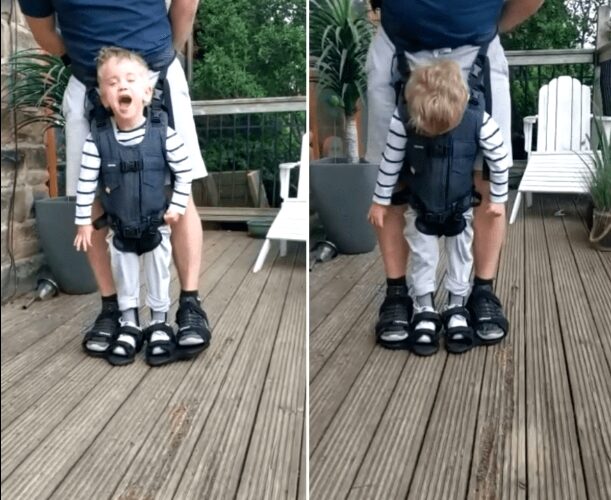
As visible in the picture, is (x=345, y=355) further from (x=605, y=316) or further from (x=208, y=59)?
(x=208, y=59)

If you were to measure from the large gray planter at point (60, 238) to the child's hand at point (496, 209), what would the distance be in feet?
2.05

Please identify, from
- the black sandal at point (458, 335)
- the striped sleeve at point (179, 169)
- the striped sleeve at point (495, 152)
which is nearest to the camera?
the striped sleeve at point (179, 169)

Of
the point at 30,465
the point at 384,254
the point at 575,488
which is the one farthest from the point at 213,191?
the point at 575,488

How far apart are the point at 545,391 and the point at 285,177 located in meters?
0.56

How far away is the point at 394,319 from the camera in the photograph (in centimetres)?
124

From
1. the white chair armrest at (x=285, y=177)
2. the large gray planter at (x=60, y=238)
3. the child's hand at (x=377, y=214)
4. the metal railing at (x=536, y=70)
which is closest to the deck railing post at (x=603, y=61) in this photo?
the metal railing at (x=536, y=70)

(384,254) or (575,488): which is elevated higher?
(384,254)

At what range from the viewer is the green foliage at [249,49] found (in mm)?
1041

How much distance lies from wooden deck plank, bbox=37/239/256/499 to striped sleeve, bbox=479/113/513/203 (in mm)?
394

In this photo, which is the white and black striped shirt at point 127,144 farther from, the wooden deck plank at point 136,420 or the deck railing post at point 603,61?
the deck railing post at point 603,61

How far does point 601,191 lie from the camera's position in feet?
3.70

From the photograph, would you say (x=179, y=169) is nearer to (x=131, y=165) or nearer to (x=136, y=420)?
(x=131, y=165)

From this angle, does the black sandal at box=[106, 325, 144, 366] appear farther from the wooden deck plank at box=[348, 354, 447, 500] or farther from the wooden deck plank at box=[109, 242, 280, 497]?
the wooden deck plank at box=[348, 354, 447, 500]

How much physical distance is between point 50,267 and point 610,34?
0.88 meters
